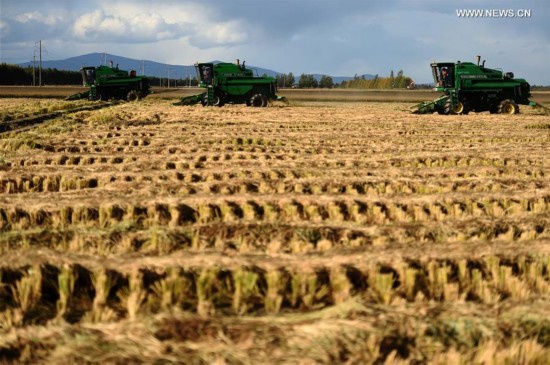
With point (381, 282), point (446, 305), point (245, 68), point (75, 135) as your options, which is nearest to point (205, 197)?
point (381, 282)

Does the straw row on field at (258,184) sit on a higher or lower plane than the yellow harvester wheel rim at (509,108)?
lower

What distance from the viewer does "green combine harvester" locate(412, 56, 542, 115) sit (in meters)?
25.4

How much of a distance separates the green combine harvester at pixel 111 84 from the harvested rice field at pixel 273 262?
84.3ft

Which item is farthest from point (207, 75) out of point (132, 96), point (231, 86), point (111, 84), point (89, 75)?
point (89, 75)

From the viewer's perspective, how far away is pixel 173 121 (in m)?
19.8

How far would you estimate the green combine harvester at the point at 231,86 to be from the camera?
3028 centimetres

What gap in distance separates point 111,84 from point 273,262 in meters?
32.7

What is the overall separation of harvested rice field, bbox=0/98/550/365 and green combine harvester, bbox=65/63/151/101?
2568cm

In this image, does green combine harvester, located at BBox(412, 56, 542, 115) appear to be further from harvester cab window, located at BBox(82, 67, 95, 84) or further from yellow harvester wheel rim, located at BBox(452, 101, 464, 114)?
harvester cab window, located at BBox(82, 67, 95, 84)

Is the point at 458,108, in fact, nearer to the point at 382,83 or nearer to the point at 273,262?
the point at 273,262

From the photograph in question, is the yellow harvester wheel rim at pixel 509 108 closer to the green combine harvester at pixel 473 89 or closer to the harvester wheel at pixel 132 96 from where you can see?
the green combine harvester at pixel 473 89

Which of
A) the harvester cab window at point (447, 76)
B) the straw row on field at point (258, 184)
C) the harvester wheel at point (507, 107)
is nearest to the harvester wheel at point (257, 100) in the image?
the harvester cab window at point (447, 76)

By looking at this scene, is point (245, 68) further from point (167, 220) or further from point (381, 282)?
point (381, 282)

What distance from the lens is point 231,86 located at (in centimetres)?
3061
